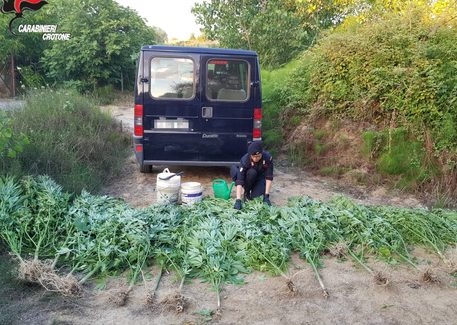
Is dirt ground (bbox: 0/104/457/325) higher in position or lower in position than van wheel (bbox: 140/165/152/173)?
lower

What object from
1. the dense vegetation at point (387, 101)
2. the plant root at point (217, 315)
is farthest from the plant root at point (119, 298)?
the dense vegetation at point (387, 101)

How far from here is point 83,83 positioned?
16.1 meters

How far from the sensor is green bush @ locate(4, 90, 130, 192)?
6.61 meters

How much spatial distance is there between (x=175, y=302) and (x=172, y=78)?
4.35m

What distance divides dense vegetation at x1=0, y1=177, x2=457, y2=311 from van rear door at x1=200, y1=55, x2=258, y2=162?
195cm

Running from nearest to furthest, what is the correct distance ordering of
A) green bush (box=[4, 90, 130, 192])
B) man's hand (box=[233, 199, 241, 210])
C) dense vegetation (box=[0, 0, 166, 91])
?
man's hand (box=[233, 199, 241, 210]) < green bush (box=[4, 90, 130, 192]) < dense vegetation (box=[0, 0, 166, 91])

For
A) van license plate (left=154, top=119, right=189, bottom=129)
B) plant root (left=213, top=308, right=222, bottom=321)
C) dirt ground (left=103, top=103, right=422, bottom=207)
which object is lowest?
plant root (left=213, top=308, right=222, bottom=321)

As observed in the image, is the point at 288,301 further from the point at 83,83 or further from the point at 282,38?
the point at 83,83

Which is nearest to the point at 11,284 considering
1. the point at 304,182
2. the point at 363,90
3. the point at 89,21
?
the point at 304,182

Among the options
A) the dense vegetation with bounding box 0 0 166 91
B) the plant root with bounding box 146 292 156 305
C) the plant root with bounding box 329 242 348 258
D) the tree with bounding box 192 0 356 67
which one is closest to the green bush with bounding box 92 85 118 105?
the dense vegetation with bounding box 0 0 166 91

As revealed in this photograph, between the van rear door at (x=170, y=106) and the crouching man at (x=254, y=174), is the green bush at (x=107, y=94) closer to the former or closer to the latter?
the van rear door at (x=170, y=106)

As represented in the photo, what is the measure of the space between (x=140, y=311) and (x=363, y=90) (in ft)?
21.7

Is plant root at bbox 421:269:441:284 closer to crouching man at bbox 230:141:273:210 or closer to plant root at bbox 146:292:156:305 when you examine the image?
crouching man at bbox 230:141:273:210

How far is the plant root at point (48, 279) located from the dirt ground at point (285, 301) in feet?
0.26
